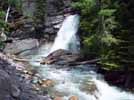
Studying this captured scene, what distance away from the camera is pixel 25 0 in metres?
29.4

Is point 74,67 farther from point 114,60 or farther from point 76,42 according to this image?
point 76,42

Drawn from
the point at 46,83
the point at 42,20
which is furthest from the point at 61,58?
the point at 42,20

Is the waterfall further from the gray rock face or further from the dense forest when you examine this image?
the gray rock face

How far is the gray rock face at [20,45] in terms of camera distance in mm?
23453

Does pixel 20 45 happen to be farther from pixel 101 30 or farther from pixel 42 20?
pixel 101 30

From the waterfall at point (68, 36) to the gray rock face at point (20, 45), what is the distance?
4.73 ft

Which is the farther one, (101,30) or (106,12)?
(101,30)

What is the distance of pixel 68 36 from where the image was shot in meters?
24.2

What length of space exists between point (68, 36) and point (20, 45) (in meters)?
3.34

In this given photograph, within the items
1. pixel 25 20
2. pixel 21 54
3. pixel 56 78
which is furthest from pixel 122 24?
pixel 25 20

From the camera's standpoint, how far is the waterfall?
23.3 m

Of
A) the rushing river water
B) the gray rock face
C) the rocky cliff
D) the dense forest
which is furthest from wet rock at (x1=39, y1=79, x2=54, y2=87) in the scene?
the rocky cliff

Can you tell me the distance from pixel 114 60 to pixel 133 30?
5.44ft

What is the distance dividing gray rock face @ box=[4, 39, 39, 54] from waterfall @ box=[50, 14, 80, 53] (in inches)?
56.7
